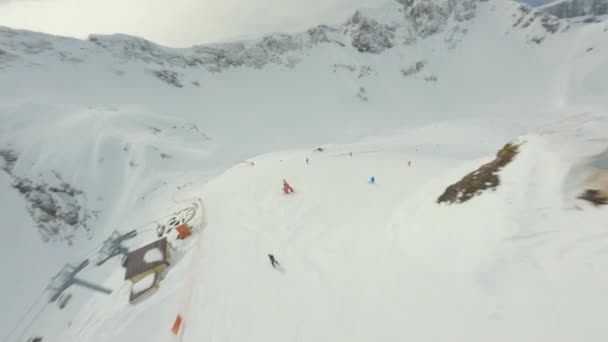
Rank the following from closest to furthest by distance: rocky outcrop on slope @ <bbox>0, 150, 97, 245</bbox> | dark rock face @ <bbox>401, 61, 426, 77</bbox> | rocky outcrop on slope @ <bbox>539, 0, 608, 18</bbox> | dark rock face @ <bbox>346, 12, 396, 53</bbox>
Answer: rocky outcrop on slope @ <bbox>0, 150, 97, 245</bbox>, dark rock face @ <bbox>401, 61, 426, 77</bbox>, dark rock face @ <bbox>346, 12, 396, 53</bbox>, rocky outcrop on slope @ <bbox>539, 0, 608, 18</bbox>

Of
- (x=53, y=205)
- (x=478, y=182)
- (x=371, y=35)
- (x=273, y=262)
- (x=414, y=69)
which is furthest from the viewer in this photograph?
(x=371, y=35)

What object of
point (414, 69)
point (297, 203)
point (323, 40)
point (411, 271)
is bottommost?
point (297, 203)

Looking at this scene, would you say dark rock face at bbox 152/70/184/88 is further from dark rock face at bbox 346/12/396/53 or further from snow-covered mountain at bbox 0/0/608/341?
dark rock face at bbox 346/12/396/53

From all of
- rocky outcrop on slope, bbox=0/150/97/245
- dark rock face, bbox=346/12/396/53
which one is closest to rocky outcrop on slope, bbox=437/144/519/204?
rocky outcrop on slope, bbox=0/150/97/245

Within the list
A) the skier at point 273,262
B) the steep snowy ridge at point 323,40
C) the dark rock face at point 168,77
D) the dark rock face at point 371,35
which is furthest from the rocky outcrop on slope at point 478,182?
the dark rock face at point 371,35

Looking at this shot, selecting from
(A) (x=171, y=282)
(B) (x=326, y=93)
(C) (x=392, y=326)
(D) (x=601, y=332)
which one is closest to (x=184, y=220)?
(A) (x=171, y=282)

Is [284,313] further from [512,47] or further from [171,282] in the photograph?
[512,47]

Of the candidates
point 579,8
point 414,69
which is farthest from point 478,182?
point 579,8

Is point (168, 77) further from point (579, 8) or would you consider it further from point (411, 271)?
point (579, 8)
